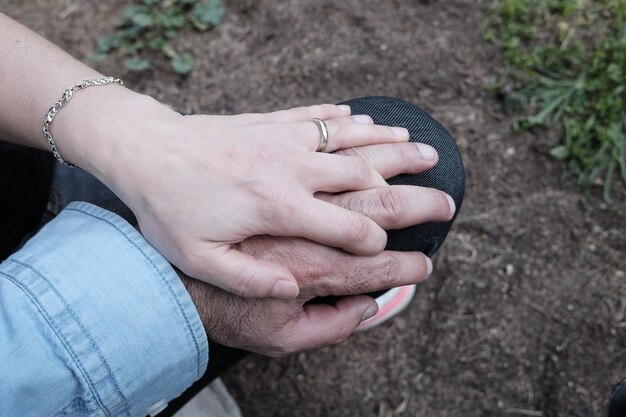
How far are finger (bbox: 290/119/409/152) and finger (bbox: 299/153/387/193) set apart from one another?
49 mm

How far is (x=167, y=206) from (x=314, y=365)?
1043 millimetres

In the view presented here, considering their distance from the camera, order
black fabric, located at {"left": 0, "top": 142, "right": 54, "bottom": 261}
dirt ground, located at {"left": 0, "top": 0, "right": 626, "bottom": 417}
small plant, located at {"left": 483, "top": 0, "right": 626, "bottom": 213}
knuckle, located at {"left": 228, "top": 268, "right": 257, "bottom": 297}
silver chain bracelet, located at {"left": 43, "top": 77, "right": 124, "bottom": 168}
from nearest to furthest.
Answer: knuckle, located at {"left": 228, "top": 268, "right": 257, "bottom": 297} → silver chain bracelet, located at {"left": 43, "top": 77, "right": 124, "bottom": 168} → black fabric, located at {"left": 0, "top": 142, "right": 54, "bottom": 261} → dirt ground, located at {"left": 0, "top": 0, "right": 626, "bottom": 417} → small plant, located at {"left": 483, "top": 0, "right": 626, "bottom": 213}

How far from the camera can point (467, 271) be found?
1.96 metres

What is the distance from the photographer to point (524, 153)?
211 cm

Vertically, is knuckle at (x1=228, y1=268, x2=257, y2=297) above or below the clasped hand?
below

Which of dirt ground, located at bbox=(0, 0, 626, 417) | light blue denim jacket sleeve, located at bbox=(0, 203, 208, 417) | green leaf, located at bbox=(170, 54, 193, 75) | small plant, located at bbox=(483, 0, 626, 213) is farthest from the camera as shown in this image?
green leaf, located at bbox=(170, 54, 193, 75)

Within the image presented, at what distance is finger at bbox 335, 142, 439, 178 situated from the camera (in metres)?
1.21

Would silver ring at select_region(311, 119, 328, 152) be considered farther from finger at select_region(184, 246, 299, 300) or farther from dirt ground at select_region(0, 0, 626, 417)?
dirt ground at select_region(0, 0, 626, 417)

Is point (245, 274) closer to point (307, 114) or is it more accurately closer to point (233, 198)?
point (233, 198)

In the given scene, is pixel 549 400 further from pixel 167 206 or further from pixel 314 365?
pixel 167 206

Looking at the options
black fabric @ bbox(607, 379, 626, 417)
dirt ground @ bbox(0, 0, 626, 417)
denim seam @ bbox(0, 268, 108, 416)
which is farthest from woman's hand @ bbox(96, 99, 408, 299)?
dirt ground @ bbox(0, 0, 626, 417)

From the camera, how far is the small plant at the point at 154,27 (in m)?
2.50

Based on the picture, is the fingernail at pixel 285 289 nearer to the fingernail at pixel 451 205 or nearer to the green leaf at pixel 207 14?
the fingernail at pixel 451 205

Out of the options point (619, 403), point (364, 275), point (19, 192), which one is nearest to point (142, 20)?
point (19, 192)
